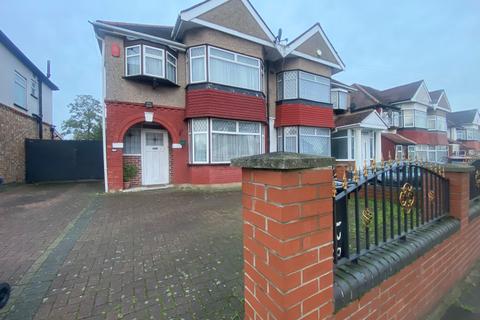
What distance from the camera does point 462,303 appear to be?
261 centimetres

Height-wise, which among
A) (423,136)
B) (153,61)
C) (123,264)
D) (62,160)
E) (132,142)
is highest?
(153,61)

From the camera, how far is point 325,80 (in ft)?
45.0

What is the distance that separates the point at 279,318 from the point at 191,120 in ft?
30.3

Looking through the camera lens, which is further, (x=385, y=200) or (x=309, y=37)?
(x=309, y=37)

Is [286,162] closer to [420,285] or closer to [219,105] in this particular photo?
[420,285]

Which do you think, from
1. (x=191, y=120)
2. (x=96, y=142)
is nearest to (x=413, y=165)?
(x=191, y=120)

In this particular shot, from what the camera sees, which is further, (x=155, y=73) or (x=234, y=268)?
(x=155, y=73)

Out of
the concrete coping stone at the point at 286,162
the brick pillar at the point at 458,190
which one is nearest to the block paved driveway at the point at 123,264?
the concrete coping stone at the point at 286,162

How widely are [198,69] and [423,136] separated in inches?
843

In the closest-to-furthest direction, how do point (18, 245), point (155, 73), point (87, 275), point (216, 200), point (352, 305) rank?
point (352, 305) < point (87, 275) < point (18, 245) < point (216, 200) < point (155, 73)

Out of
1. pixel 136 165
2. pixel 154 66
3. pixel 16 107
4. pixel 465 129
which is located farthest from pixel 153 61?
pixel 465 129

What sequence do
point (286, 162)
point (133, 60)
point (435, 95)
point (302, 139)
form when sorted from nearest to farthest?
1. point (286, 162)
2. point (133, 60)
3. point (302, 139)
4. point (435, 95)

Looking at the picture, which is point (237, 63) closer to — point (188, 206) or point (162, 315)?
point (188, 206)

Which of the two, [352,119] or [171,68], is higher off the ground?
[171,68]
